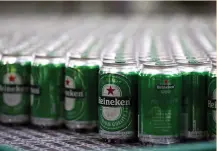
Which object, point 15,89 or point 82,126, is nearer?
point 82,126

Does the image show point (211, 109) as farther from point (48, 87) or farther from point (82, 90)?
point (48, 87)

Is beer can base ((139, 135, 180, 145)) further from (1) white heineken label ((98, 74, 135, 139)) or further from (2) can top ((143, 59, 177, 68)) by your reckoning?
(2) can top ((143, 59, 177, 68))

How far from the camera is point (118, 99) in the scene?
2.99m

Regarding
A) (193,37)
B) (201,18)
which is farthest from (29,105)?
(201,18)

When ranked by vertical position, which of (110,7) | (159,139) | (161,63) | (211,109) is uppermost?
(110,7)

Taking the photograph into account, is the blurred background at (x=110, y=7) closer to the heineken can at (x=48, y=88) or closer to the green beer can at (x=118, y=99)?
the heineken can at (x=48, y=88)

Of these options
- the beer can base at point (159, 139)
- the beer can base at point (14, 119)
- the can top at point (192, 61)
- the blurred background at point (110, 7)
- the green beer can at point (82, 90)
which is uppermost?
the blurred background at point (110, 7)

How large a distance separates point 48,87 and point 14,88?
18cm

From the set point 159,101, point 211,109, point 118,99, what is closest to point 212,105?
point 211,109

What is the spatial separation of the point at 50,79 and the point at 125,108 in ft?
1.56

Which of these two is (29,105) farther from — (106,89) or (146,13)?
(146,13)

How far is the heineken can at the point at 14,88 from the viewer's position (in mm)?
3371

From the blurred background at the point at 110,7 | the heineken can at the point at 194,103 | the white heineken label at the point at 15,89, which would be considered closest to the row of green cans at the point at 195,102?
the heineken can at the point at 194,103

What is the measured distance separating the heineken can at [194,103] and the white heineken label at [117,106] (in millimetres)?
219
